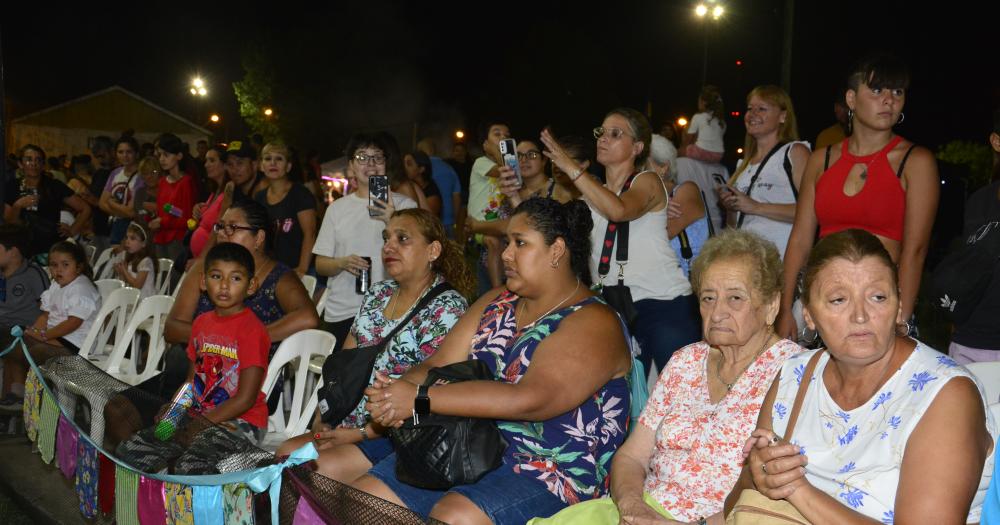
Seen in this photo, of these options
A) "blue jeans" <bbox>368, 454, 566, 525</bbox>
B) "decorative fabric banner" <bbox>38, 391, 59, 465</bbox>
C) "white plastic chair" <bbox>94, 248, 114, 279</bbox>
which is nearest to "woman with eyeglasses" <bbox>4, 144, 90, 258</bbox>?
"white plastic chair" <bbox>94, 248, 114, 279</bbox>

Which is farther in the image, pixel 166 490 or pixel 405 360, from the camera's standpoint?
pixel 405 360

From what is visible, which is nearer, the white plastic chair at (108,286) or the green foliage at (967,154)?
the white plastic chair at (108,286)

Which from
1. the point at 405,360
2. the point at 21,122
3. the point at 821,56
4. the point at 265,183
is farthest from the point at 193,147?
the point at 405,360

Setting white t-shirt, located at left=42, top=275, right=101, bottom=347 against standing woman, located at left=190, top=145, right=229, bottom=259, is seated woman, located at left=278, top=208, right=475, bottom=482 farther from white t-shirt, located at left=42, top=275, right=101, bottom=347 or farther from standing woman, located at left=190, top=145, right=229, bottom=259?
white t-shirt, located at left=42, top=275, right=101, bottom=347

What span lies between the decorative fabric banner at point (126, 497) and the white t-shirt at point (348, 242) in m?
2.30

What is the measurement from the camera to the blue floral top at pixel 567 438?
310cm

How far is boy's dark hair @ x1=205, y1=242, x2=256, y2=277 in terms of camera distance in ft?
15.5

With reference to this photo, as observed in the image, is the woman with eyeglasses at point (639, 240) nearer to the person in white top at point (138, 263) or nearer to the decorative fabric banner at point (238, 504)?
the decorative fabric banner at point (238, 504)

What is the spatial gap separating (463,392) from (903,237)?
1860 mm

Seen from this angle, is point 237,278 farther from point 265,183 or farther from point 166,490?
point 265,183

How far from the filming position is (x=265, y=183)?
25.9 ft

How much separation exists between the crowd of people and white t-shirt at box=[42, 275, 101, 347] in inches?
52.5

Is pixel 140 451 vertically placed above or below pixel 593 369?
below

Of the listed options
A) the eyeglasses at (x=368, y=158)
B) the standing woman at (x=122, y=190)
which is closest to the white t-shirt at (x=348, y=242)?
the eyeglasses at (x=368, y=158)
